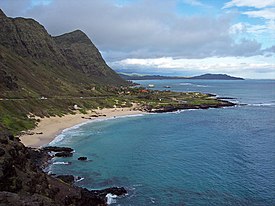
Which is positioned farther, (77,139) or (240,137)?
(240,137)

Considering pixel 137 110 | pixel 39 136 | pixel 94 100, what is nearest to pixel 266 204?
pixel 39 136

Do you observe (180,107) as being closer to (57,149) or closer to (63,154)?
(57,149)

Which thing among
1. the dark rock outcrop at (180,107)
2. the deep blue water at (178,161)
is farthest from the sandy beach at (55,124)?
the dark rock outcrop at (180,107)

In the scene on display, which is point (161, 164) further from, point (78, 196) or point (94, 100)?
point (94, 100)

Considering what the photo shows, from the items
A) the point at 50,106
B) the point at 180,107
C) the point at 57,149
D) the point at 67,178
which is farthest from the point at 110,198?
the point at 180,107

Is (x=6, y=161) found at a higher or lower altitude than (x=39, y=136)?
higher

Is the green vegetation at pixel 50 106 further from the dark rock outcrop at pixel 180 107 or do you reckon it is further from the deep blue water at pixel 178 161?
the deep blue water at pixel 178 161

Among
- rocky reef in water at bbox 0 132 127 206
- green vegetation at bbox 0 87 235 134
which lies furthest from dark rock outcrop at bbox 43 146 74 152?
rocky reef in water at bbox 0 132 127 206
